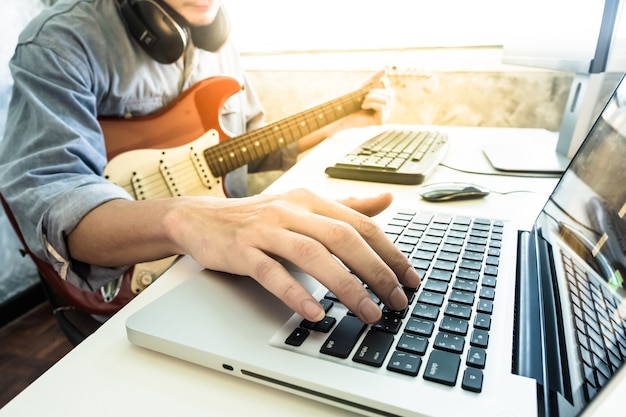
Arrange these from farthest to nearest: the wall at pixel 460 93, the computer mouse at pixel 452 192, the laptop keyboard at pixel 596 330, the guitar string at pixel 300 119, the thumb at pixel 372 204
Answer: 1. the wall at pixel 460 93
2. the guitar string at pixel 300 119
3. the computer mouse at pixel 452 192
4. the thumb at pixel 372 204
5. the laptop keyboard at pixel 596 330

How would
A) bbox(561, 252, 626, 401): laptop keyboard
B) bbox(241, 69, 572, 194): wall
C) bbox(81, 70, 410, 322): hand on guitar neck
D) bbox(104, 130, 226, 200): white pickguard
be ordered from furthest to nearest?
bbox(241, 69, 572, 194): wall, bbox(104, 130, 226, 200): white pickguard, bbox(81, 70, 410, 322): hand on guitar neck, bbox(561, 252, 626, 401): laptop keyboard

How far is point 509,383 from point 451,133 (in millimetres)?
904

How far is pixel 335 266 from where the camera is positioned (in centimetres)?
32

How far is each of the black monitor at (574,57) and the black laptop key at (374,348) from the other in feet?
1.84

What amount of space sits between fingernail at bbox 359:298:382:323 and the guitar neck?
0.58 meters

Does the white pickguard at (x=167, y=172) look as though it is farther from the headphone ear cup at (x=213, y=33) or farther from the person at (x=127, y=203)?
the headphone ear cup at (x=213, y=33)

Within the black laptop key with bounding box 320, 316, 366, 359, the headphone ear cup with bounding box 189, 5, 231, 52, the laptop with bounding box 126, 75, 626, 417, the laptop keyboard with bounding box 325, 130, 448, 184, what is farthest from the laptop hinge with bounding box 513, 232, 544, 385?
the headphone ear cup with bounding box 189, 5, 231, 52

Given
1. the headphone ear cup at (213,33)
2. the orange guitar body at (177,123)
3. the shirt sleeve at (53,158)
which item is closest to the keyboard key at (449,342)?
the shirt sleeve at (53,158)

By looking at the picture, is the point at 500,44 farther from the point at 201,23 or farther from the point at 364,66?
the point at 201,23

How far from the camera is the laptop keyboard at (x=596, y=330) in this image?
0.21m

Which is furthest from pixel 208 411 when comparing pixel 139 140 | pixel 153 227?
pixel 139 140

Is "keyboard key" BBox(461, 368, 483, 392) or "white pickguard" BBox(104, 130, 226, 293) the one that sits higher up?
"keyboard key" BBox(461, 368, 483, 392)

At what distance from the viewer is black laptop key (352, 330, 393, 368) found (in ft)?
0.84

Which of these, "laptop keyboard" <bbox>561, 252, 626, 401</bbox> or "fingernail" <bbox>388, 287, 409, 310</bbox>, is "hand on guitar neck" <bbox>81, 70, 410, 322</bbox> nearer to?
"fingernail" <bbox>388, 287, 409, 310</bbox>
